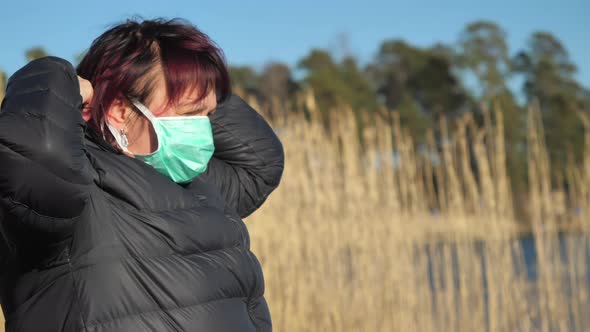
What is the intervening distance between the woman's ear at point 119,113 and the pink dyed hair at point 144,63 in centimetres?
1

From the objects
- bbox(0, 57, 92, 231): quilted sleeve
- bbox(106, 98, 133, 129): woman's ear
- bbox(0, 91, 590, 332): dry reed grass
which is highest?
bbox(106, 98, 133, 129): woman's ear

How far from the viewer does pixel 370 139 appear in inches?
144

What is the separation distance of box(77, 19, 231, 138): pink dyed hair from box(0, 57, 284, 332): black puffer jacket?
0.09 meters

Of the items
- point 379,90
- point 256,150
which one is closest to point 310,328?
point 256,150

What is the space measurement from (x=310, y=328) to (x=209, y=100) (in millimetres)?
2108

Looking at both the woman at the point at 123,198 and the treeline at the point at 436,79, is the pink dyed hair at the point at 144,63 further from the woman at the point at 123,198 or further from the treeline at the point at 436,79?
the treeline at the point at 436,79

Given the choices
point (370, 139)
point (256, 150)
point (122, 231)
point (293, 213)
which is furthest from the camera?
point (370, 139)

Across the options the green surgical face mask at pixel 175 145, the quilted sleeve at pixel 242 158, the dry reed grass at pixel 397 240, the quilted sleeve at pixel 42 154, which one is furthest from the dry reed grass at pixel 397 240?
the quilted sleeve at pixel 42 154

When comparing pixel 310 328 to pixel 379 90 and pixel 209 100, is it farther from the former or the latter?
pixel 379 90

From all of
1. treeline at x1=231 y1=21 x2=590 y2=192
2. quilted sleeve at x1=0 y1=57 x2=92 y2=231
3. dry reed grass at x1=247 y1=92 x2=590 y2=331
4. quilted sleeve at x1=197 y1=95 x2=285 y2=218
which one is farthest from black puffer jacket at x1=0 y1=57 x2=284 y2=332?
treeline at x1=231 y1=21 x2=590 y2=192

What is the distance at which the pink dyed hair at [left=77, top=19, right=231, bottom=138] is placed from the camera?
1191 mm

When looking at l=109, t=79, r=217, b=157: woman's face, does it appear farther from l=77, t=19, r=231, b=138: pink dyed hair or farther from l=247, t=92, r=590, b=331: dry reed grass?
l=247, t=92, r=590, b=331: dry reed grass

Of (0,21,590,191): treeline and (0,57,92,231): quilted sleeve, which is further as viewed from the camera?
(0,21,590,191): treeline

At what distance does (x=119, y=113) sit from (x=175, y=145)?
4.2 inches
